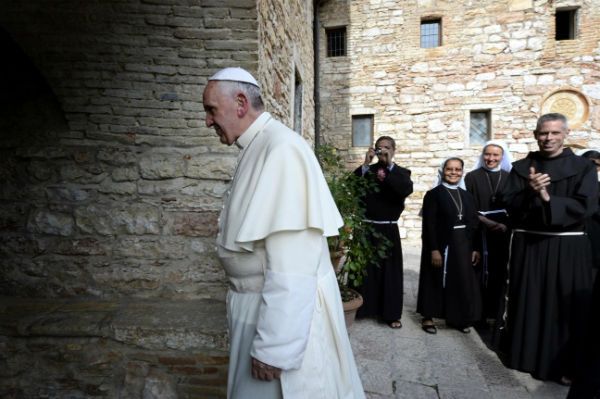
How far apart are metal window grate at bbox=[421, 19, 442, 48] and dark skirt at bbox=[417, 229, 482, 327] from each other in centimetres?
708

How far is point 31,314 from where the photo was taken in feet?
7.68

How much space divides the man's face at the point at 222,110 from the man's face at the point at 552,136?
96.1 inches

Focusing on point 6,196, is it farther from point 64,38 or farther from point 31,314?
point 64,38

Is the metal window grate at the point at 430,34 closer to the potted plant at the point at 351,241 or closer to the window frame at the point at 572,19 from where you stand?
the window frame at the point at 572,19

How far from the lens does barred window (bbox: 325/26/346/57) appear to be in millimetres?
9477

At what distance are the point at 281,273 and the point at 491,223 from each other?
3.20 m

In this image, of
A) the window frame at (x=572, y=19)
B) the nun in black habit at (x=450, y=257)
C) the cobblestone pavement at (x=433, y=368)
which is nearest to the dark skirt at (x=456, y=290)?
the nun in black habit at (x=450, y=257)

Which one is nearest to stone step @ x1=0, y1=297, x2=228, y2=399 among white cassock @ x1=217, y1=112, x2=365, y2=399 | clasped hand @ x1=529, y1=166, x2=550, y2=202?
white cassock @ x1=217, y1=112, x2=365, y2=399

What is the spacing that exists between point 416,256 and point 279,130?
7.01 m

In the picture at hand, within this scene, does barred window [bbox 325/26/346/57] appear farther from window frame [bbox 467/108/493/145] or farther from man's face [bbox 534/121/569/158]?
man's face [bbox 534/121/569/158]

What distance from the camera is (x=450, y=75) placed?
28.7 ft

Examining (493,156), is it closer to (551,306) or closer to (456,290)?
(456,290)

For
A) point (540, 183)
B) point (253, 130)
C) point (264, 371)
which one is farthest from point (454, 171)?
point (264, 371)

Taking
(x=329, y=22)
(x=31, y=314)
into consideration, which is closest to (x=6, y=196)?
(x=31, y=314)
